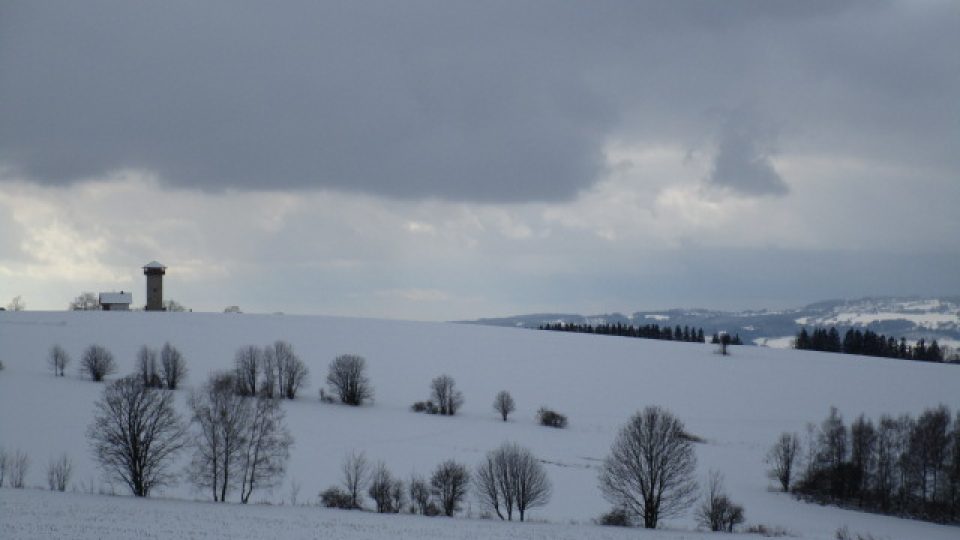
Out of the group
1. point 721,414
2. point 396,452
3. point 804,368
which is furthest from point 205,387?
point 804,368

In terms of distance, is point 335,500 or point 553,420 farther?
point 553,420

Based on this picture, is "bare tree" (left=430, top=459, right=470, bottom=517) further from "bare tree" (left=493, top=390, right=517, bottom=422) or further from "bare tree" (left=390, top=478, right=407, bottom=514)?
"bare tree" (left=493, top=390, right=517, bottom=422)

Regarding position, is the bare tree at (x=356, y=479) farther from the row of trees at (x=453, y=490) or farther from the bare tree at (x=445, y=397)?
the bare tree at (x=445, y=397)

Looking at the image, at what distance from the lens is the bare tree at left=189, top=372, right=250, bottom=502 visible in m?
39.3

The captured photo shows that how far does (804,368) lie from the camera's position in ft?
330

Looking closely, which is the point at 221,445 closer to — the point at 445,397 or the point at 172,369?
the point at 445,397

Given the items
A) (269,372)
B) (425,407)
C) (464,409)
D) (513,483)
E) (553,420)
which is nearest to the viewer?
(513,483)

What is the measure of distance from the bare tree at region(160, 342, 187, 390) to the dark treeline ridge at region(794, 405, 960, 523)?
52.8 meters

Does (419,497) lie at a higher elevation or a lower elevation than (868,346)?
lower

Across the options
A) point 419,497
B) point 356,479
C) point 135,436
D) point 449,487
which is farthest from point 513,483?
point 135,436

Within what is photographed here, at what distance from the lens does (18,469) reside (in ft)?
131

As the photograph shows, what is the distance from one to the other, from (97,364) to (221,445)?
36012 millimetres

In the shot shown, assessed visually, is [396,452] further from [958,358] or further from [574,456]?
[958,358]

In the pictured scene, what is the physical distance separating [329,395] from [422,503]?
115 feet
